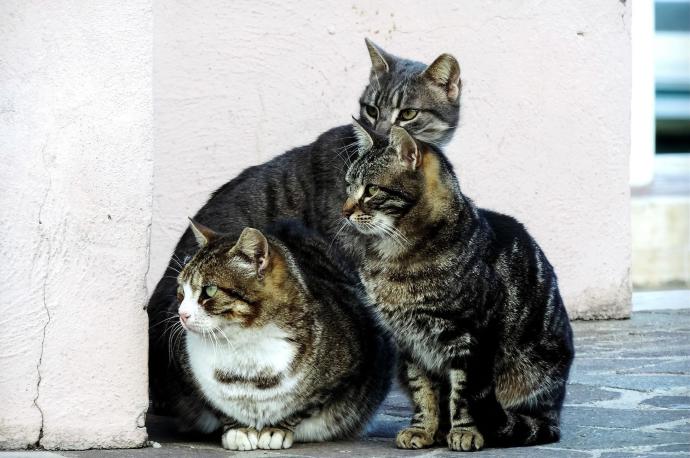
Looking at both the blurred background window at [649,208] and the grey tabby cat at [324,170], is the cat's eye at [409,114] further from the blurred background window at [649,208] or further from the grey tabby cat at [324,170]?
the blurred background window at [649,208]

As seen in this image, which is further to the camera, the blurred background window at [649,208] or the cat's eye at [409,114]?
the blurred background window at [649,208]

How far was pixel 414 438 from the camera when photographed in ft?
14.1

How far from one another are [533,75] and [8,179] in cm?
382

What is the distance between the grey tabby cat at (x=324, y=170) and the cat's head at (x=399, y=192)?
21.6 inches

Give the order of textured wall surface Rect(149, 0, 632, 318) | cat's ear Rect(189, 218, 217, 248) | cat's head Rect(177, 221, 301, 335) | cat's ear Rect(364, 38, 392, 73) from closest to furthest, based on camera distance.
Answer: cat's head Rect(177, 221, 301, 335), cat's ear Rect(189, 218, 217, 248), cat's ear Rect(364, 38, 392, 73), textured wall surface Rect(149, 0, 632, 318)

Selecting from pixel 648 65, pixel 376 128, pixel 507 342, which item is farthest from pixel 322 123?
pixel 648 65

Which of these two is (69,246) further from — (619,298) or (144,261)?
(619,298)

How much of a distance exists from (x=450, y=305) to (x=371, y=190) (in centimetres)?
50

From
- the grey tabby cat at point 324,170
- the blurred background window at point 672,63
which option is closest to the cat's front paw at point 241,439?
the grey tabby cat at point 324,170

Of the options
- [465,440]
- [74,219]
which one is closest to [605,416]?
[465,440]

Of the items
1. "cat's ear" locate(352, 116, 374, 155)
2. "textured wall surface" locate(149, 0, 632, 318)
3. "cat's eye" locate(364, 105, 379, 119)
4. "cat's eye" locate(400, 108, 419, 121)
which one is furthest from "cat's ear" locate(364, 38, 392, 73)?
"cat's ear" locate(352, 116, 374, 155)

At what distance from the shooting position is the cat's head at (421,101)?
5465 millimetres

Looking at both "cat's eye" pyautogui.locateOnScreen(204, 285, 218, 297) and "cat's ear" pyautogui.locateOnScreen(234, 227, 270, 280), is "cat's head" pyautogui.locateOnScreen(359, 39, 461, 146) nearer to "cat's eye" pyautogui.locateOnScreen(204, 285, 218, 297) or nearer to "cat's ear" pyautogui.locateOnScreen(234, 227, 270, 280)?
"cat's ear" pyautogui.locateOnScreen(234, 227, 270, 280)

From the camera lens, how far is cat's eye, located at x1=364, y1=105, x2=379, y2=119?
220 inches
